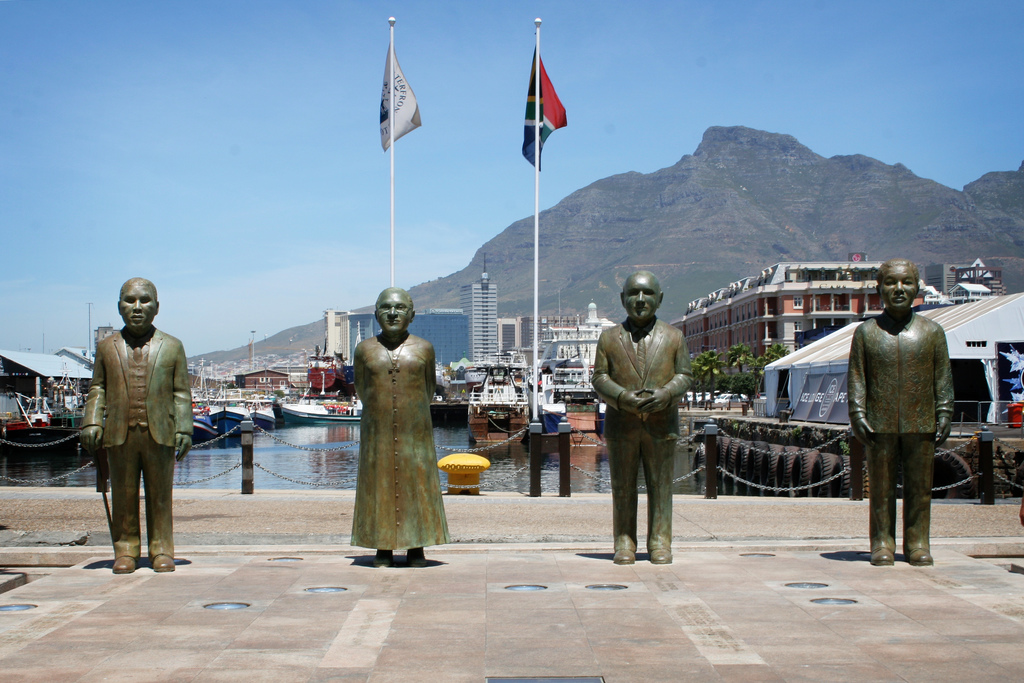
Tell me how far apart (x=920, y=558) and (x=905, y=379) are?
4.41 ft

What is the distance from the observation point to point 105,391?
6852 millimetres

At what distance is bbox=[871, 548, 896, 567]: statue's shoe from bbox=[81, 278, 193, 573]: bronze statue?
5.24m

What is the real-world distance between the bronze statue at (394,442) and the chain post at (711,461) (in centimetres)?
727

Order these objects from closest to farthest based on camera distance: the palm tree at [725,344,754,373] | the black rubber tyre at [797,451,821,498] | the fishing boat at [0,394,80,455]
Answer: the black rubber tyre at [797,451,821,498], the fishing boat at [0,394,80,455], the palm tree at [725,344,754,373]

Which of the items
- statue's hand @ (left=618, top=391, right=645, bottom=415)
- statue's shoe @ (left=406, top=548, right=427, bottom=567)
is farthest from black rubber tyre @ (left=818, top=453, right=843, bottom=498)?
statue's shoe @ (left=406, top=548, right=427, bottom=567)

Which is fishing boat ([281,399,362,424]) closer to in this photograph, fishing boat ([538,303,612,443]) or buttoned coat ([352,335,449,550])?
fishing boat ([538,303,612,443])

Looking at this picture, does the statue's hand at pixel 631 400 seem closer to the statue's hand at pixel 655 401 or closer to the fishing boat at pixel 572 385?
the statue's hand at pixel 655 401

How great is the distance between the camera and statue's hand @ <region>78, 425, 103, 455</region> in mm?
6672

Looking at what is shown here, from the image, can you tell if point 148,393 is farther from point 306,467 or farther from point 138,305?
point 306,467

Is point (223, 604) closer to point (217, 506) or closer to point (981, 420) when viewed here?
point (217, 506)

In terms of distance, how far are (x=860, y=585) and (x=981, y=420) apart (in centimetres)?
2503

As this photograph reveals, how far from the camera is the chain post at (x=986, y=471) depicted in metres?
12.8

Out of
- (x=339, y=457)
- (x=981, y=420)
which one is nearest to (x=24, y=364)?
(x=339, y=457)

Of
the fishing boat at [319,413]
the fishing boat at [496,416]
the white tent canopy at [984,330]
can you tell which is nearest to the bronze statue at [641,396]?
the white tent canopy at [984,330]
